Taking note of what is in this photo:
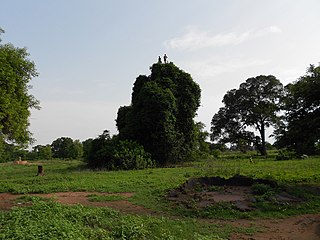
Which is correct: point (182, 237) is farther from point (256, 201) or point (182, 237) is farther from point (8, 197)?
point (8, 197)

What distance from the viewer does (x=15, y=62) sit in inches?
609

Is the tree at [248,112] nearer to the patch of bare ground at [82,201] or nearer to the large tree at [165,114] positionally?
the large tree at [165,114]

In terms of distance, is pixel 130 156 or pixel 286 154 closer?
pixel 130 156

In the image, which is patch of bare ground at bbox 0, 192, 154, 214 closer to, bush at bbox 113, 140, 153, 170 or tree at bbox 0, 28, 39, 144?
tree at bbox 0, 28, 39, 144

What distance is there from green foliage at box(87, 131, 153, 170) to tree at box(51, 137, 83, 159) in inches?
980

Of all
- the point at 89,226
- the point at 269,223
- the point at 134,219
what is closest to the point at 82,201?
the point at 134,219

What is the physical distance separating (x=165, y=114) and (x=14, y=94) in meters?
10.9

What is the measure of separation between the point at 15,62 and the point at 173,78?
537 inches

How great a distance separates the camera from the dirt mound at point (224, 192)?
31.8ft

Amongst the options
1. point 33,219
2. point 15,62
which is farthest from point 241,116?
point 33,219

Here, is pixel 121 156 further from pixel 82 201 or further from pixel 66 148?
pixel 66 148

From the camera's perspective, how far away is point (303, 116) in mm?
12602

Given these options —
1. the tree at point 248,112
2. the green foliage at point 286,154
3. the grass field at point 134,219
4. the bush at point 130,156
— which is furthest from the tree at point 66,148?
the grass field at point 134,219

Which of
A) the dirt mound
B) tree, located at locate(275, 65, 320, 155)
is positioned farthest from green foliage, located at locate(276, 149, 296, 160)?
the dirt mound
